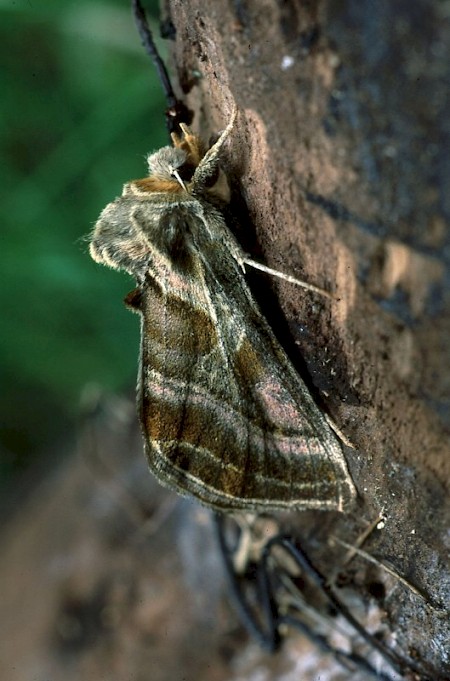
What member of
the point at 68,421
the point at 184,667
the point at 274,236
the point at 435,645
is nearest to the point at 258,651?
the point at 184,667

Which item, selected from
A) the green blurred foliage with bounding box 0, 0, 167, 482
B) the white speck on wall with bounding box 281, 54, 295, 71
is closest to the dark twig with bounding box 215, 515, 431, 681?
the green blurred foliage with bounding box 0, 0, 167, 482

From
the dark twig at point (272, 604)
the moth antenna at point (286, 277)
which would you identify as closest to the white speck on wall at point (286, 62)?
the moth antenna at point (286, 277)

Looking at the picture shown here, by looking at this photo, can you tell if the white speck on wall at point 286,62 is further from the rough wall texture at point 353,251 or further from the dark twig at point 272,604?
the dark twig at point 272,604

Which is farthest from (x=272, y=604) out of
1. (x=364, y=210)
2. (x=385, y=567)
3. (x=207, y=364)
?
(x=364, y=210)

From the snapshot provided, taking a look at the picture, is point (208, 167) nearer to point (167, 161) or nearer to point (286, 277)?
point (167, 161)

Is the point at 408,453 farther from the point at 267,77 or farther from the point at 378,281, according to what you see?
the point at 267,77

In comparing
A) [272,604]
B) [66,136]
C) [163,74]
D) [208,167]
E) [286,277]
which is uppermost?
[66,136]

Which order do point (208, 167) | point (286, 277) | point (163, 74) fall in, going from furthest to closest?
point (163, 74), point (208, 167), point (286, 277)

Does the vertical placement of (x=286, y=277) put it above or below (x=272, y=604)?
above
